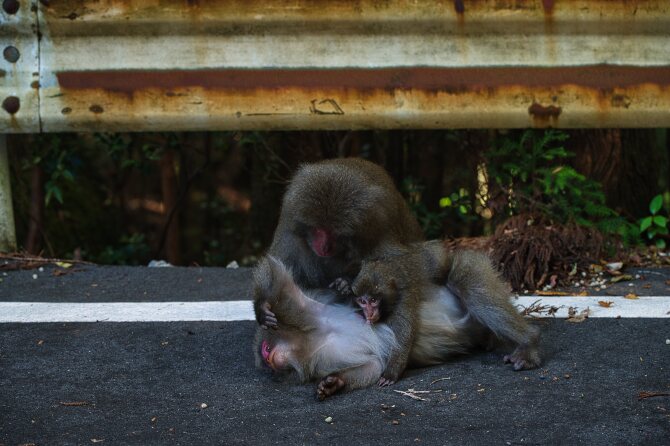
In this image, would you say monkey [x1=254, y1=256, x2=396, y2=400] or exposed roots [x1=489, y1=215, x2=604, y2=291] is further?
exposed roots [x1=489, y1=215, x2=604, y2=291]

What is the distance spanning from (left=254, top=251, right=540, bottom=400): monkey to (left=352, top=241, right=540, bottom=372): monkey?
2 centimetres

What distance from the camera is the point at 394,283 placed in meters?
4.12

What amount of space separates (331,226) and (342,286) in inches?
11.5

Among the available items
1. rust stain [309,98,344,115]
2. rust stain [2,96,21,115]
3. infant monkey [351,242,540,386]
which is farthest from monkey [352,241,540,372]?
rust stain [2,96,21,115]

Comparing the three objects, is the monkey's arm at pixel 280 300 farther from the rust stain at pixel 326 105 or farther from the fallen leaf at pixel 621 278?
the fallen leaf at pixel 621 278

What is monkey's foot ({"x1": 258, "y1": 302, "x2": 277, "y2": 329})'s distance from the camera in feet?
13.5

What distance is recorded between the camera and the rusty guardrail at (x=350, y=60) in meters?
5.50

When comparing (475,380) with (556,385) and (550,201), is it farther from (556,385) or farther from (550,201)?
(550,201)

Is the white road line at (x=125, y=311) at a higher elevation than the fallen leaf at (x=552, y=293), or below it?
higher

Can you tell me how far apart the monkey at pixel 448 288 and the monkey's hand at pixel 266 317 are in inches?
14.6

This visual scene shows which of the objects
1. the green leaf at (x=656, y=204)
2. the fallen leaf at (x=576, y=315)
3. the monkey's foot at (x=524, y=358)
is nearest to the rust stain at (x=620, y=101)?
the green leaf at (x=656, y=204)

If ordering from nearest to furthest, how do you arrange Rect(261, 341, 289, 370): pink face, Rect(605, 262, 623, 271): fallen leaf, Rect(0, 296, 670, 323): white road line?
1. Rect(261, 341, 289, 370): pink face
2. Rect(0, 296, 670, 323): white road line
3. Rect(605, 262, 623, 271): fallen leaf

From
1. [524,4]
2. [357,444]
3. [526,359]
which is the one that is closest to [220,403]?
[357,444]

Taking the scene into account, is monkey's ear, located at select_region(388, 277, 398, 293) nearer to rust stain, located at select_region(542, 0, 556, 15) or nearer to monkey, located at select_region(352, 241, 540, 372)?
monkey, located at select_region(352, 241, 540, 372)
